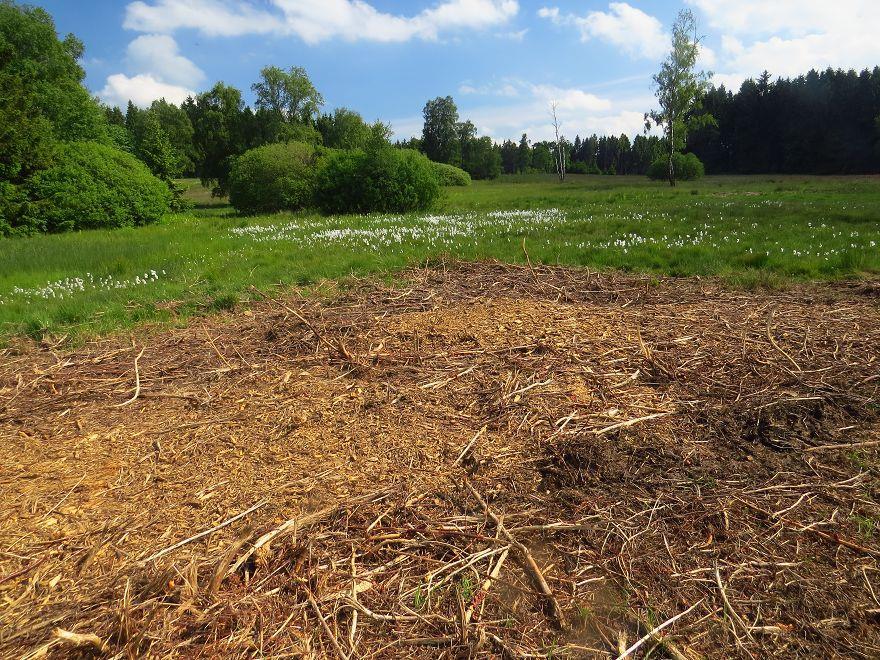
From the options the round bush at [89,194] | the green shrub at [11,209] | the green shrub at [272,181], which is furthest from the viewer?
the green shrub at [272,181]

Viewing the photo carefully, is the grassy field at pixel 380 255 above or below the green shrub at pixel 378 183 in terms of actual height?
below

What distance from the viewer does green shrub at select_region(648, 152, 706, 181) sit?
49.6 metres

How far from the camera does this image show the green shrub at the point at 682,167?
4959 centimetres

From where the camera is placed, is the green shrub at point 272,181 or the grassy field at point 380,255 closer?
the grassy field at point 380,255

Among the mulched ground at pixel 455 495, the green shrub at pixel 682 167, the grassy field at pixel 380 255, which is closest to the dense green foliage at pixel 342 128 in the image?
the green shrub at pixel 682 167

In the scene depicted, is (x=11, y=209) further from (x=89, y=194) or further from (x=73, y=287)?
(x=73, y=287)

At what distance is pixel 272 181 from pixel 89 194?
8684 millimetres

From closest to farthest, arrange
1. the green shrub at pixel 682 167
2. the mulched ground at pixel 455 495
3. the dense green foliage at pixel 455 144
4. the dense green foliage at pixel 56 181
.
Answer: the mulched ground at pixel 455 495
the dense green foliage at pixel 56 181
the green shrub at pixel 682 167
the dense green foliage at pixel 455 144

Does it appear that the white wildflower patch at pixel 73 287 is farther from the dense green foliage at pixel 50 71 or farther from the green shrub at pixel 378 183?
the dense green foliage at pixel 50 71

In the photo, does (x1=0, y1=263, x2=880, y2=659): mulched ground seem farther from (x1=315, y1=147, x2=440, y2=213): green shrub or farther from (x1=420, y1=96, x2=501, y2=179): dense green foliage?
(x1=420, y1=96, x2=501, y2=179): dense green foliage

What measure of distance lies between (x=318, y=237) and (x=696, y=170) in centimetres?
4832

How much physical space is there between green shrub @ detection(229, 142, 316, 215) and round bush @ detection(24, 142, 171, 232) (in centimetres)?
464

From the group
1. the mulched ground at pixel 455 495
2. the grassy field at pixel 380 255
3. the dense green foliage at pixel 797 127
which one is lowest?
the mulched ground at pixel 455 495

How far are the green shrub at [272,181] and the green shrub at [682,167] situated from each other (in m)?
37.3
